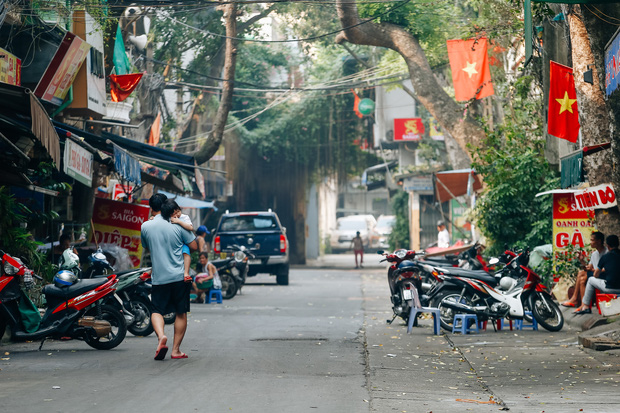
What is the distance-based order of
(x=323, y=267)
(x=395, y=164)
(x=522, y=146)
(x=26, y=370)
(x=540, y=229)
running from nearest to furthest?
(x=26, y=370), (x=540, y=229), (x=522, y=146), (x=323, y=267), (x=395, y=164)

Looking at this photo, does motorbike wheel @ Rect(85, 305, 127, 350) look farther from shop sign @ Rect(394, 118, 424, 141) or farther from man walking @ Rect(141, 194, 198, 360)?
shop sign @ Rect(394, 118, 424, 141)

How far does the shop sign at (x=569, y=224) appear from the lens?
1493 cm

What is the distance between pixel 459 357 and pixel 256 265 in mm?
13487

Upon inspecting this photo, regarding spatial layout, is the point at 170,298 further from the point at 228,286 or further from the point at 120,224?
the point at 228,286

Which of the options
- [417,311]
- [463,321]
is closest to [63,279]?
[417,311]

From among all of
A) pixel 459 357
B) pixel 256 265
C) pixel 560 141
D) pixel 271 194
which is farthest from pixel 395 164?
pixel 459 357

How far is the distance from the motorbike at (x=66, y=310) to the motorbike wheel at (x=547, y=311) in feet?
19.9

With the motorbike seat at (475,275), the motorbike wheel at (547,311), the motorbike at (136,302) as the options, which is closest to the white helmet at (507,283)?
the motorbike seat at (475,275)

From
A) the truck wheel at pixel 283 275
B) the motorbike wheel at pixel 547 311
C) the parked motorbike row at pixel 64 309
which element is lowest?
the truck wheel at pixel 283 275

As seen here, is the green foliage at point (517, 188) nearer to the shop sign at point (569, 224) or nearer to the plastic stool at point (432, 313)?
the shop sign at point (569, 224)

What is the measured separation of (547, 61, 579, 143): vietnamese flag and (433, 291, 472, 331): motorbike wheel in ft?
11.3

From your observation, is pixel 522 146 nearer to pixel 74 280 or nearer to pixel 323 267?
pixel 74 280

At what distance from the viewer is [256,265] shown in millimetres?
22781

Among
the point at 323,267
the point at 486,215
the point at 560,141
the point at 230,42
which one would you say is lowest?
the point at 323,267
